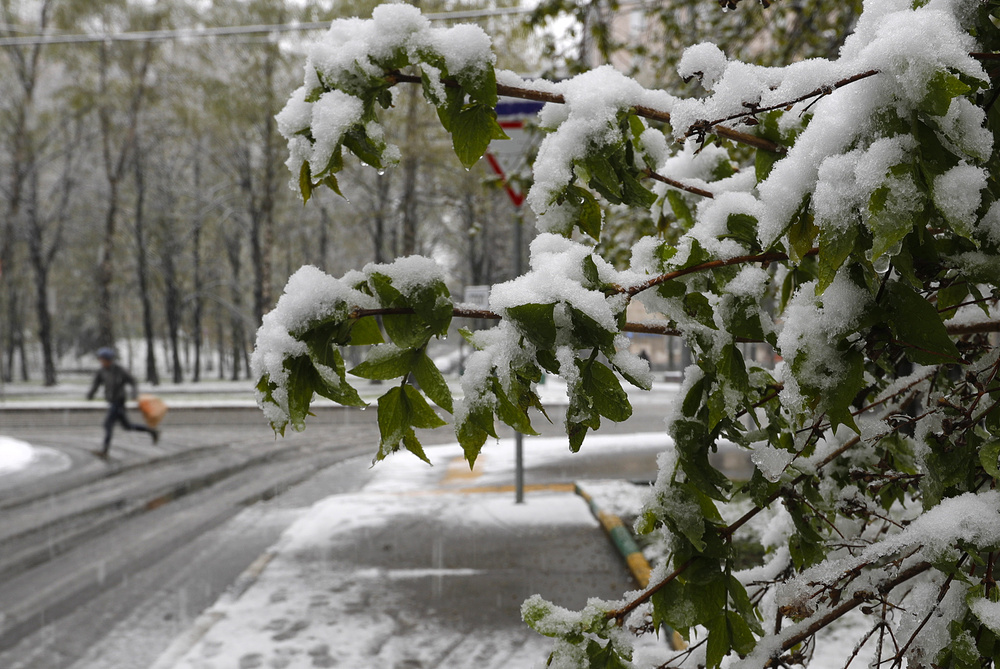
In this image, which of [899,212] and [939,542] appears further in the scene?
[939,542]

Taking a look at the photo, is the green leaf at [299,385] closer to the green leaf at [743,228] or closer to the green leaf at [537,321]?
the green leaf at [537,321]

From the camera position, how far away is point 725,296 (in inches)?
51.3

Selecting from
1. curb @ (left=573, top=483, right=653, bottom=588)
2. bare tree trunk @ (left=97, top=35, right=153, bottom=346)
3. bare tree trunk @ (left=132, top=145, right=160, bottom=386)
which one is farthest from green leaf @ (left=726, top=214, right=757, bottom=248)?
bare tree trunk @ (left=132, top=145, right=160, bottom=386)

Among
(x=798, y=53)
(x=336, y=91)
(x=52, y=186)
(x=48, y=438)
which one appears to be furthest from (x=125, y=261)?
(x=336, y=91)

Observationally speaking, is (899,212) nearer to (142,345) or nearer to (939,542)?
(939,542)

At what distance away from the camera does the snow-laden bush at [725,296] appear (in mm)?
945

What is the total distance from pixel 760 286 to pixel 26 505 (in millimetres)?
9724

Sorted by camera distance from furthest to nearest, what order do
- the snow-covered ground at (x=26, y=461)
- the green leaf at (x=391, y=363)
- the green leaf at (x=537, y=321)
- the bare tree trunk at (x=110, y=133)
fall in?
the bare tree trunk at (x=110, y=133)
the snow-covered ground at (x=26, y=461)
the green leaf at (x=391, y=363)
the green leaf at (x=537, y=321)

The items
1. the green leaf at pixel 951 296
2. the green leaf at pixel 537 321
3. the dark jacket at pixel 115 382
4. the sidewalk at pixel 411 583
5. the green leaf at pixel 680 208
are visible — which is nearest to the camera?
the green leaf at pixel 537 321

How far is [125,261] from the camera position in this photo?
38.0m

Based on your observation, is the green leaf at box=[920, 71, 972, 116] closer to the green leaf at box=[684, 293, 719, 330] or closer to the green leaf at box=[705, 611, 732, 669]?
the green leaf at box=[684, 293, 719, 330]

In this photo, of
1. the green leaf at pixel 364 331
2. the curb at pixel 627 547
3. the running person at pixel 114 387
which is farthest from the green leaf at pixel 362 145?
the running person at pixel 114 387

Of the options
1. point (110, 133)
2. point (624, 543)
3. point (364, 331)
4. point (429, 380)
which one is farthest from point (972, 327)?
point (110, 133)

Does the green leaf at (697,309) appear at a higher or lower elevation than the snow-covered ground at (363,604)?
higher
